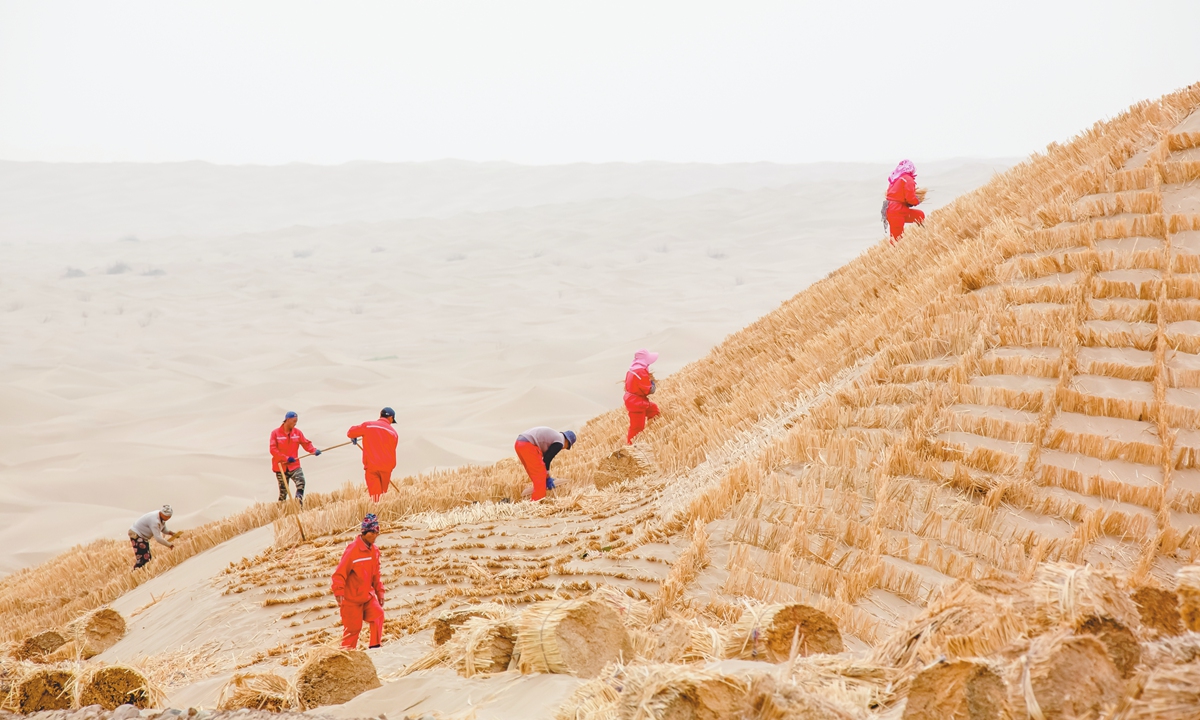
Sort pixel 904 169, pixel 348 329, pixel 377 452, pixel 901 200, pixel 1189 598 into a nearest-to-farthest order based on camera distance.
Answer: pixel 1189 598 < pixel 377 452 < pixel 904 169 < pixel 901 200 < pixel 348 329

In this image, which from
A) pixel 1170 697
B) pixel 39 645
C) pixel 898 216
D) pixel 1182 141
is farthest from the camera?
pixel 898 216

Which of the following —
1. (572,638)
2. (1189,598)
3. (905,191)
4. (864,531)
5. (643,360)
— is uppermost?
(905,191)

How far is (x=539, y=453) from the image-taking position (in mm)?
8961

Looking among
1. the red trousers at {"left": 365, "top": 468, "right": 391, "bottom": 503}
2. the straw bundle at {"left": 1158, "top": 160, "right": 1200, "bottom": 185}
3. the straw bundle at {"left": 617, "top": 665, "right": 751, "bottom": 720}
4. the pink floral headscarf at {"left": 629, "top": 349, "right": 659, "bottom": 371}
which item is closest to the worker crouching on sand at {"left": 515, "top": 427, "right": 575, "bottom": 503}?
the pink floral headscarf at {"left": 629, "top": 349, "right": 659, "bottom": 371}

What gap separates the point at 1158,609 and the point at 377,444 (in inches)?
316

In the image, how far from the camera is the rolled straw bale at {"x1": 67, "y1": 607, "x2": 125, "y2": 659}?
21.6 feet

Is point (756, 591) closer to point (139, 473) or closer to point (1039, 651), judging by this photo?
point (1039, 651)

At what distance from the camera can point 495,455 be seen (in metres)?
18.6

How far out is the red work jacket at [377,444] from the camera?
934 cm

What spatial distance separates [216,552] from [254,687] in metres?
5.80

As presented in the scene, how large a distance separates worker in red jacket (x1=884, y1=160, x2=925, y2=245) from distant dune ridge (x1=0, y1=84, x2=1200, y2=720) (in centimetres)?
78

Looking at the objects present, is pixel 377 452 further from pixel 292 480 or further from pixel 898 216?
pixel 898 216

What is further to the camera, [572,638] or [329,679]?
[329,679]

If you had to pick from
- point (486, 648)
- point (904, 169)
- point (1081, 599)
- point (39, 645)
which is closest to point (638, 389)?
point (904, 169)
